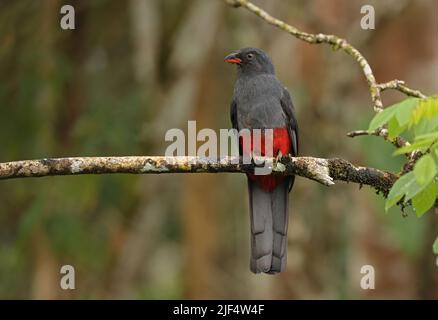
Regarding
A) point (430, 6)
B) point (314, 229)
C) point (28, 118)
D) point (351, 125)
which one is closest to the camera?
point (28, 118)

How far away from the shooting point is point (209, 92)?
335 inches

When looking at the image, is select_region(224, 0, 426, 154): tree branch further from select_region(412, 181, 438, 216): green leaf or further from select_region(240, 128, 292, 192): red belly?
select_region(412, 181, 438, 216): green leaf

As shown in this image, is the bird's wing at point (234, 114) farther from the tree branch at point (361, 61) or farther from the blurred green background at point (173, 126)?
the blurred green background at point (173, 126)

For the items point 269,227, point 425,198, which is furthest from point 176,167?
point 425,198

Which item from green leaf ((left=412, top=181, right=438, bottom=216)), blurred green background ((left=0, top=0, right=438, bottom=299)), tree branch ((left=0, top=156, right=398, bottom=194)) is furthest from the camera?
blurred green background ((left=0, top=0, right=438, bottom=299))

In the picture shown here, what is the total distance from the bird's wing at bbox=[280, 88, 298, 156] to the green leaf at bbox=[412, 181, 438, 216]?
7.30ft

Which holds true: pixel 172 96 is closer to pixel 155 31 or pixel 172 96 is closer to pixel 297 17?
pixel 155 31

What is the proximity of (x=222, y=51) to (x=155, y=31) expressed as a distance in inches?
30.7

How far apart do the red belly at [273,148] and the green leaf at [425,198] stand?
2.06 metres

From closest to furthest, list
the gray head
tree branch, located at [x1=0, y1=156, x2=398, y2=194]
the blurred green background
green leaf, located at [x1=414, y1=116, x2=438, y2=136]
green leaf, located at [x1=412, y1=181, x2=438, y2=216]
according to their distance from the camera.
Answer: green leaf, located at [x1=414, y1=116, x2=438, y2=136], green leaf, located at [x1=412, y1=181, x2=438, y2=216], tree branch, located at [x1=0, y1=156, x2=398, y2=194], the gray head, the blurred green background

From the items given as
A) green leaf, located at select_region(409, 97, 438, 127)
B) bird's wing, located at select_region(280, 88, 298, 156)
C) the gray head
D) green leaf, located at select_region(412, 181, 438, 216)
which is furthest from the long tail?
green leaf, located at select_region(409, 97, 438, 127)

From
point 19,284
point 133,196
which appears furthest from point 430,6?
point 19,284

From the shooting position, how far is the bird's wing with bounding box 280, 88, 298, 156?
5422mm

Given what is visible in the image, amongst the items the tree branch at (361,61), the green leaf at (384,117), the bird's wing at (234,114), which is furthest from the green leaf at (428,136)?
the bird's wing at (234,114)
